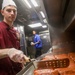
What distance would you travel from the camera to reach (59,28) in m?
4.61

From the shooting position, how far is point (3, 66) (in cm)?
198

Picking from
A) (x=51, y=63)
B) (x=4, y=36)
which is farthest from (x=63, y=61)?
(x=4, y=36)

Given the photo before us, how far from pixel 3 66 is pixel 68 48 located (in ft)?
9.12

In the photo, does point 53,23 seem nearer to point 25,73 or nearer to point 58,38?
point 58,38

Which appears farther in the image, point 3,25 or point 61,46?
point 61,46

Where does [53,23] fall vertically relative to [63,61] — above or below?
above

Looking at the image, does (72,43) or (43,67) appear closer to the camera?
(43,67)

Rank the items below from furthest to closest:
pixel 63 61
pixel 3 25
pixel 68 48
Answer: pixel 68 48 → pixel 3 25 → pixel 63 61

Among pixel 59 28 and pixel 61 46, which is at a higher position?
pixel 59 28

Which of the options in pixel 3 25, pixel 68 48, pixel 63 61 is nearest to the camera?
pixel 63 61

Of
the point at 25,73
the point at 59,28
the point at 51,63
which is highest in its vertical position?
the point at 59,28

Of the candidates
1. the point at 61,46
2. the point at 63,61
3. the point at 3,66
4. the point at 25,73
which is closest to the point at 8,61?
the point at 3,66

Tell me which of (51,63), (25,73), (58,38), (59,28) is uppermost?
(59,28)

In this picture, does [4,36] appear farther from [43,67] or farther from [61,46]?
[61,46]
